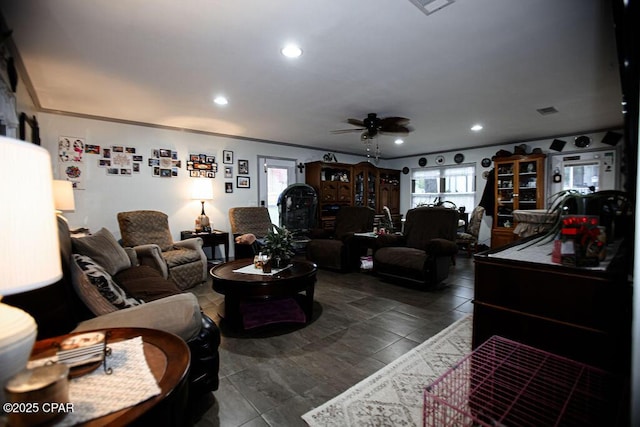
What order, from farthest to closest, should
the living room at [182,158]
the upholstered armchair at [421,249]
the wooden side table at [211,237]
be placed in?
1. the wooden side table at [211,237]
2. the living room at [182,158]
3. the upholstered armchair at [421,249]

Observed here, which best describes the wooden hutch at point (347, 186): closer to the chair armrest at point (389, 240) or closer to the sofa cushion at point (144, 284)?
the chair armrest at point (389, 240)

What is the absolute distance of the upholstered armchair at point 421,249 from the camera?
355 cm

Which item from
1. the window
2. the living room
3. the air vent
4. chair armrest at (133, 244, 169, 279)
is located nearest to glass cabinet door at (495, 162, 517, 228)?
the living room

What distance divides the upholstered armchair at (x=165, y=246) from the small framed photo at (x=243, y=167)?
171 cm

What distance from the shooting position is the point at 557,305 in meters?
1.17

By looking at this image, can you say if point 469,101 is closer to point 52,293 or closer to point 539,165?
point 539,165

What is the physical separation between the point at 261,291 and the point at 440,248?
7.18 feet

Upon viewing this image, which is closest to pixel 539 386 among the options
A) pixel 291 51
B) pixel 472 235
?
pixel 291 51

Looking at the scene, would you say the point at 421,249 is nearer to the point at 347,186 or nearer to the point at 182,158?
the point at 347,186

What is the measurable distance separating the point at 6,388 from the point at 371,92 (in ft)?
11.1

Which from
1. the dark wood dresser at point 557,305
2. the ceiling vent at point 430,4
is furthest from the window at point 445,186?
the dark wood dresser at point 557,305

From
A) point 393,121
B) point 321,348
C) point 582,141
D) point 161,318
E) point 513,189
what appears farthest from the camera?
point 513,189

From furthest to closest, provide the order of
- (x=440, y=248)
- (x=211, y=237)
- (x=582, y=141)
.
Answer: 1. (x=582, y=141)
2. (x=211, y=237)
3. (x=440, y=248)

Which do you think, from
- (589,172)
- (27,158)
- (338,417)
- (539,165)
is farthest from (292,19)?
(589,172)
